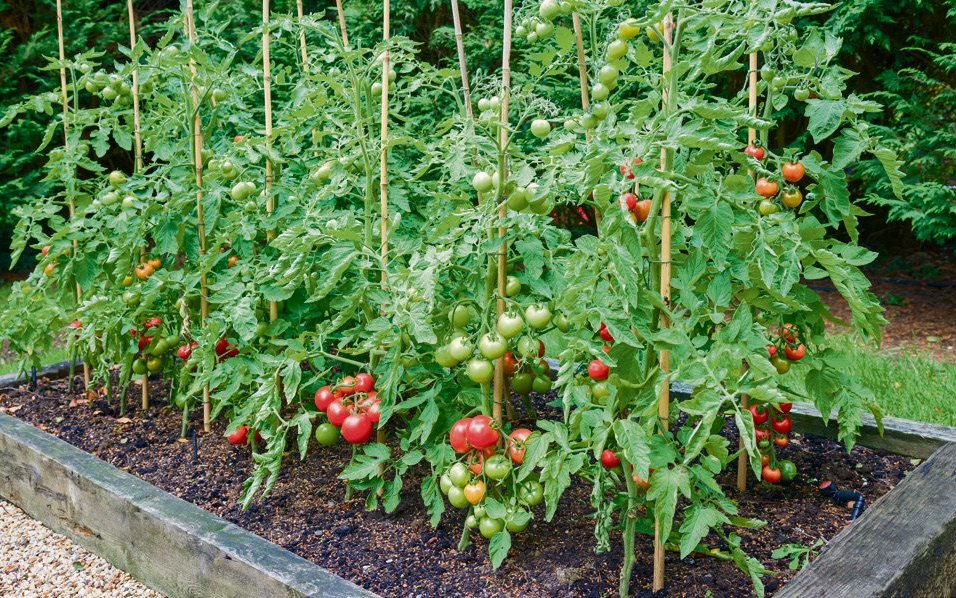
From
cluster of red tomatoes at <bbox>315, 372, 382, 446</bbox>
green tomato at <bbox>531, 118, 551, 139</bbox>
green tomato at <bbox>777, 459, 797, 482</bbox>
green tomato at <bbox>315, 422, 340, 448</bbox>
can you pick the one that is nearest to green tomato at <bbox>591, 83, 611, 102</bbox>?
green tomato at <bbox>531, 118, 551, 139</bbox>

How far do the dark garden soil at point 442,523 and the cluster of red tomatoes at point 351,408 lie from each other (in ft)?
0.94

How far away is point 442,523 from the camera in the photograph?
88.2 inches

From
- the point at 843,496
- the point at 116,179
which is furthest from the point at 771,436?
the point at 116,179

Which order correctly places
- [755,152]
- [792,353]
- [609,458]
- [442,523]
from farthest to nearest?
[442,523] < [792,353] < [755,152] < [609,458]

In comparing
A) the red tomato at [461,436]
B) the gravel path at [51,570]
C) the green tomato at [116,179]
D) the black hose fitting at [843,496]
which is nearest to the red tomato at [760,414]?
the black hose fitting at [843,496]

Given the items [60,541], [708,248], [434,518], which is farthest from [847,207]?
[60,541]

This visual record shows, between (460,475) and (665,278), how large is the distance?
2.23 feet

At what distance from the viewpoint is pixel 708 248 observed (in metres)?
1.58

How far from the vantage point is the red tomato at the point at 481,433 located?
5.96 feet

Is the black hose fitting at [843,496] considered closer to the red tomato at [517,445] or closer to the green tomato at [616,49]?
the red tomato at [517,445]

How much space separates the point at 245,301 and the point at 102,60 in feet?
20.6

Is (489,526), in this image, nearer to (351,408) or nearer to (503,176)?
(351,408)

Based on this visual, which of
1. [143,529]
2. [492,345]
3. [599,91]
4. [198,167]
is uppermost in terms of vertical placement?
[599,91]

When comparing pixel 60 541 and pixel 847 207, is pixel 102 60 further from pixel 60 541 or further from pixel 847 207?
pixel 847 207
